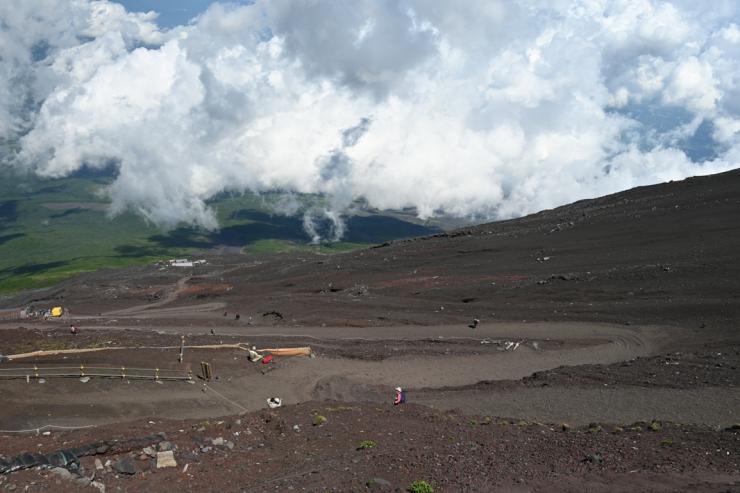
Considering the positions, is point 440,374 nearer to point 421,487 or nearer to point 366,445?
point 366,445

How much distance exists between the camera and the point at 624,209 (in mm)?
80875

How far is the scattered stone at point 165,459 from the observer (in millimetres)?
17781

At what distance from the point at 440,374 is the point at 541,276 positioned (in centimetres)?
2660

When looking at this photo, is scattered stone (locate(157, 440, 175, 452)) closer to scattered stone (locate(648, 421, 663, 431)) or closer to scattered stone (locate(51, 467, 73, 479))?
scattered stone (locate(51, 467, 73, 479))

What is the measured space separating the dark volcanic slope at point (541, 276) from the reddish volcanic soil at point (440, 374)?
0.98 feet

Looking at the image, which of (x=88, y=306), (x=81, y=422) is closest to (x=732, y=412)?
(x=81, y=422)

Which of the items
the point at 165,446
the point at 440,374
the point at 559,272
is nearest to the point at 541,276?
the point at 559,272

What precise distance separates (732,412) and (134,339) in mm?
35560

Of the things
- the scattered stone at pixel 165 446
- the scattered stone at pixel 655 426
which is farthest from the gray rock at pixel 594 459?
the scattered stone at pixel 165 446

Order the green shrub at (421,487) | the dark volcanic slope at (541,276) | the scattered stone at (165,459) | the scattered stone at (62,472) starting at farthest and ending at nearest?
the dark volcanic slope at (541,276) → the scattered stone at (165,459) → the scattered stone at (62,472) → the green shrub at (421,487)

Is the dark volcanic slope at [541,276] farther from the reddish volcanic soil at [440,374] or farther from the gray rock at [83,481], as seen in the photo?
the gray rock at [83,481]

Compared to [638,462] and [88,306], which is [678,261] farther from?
[88,306]

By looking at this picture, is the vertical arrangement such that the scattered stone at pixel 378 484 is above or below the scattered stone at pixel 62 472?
below

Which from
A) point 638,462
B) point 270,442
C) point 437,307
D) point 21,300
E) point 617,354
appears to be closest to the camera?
point 638,462
